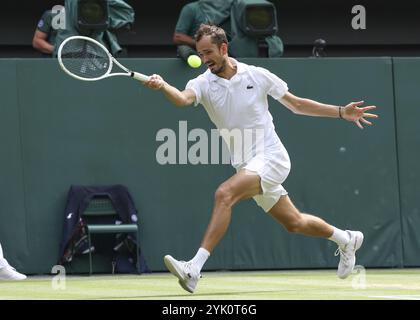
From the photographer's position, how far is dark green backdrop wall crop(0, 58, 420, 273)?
12.3 m

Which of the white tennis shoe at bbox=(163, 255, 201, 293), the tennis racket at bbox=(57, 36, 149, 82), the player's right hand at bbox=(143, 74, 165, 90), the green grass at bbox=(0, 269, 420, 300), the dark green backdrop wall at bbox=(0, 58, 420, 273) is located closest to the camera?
the player's right hand at bbox=(143, 74, 165, 90)

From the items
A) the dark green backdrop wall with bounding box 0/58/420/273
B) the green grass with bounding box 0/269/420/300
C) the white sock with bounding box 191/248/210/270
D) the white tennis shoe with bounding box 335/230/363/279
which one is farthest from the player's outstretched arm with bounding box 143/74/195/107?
the dark green backdrop wall with bounding box 0/58/420/273

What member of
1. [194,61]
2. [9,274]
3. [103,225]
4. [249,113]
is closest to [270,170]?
[249,113]

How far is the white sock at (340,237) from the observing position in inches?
372

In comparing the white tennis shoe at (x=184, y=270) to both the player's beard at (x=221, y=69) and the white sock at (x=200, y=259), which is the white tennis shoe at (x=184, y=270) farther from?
the player's beard at (x=221, y=69)

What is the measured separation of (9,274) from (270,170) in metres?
3.36

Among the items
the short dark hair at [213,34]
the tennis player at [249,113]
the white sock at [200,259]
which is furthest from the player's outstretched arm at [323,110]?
the white sock at [200,259]

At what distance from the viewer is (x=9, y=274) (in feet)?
36.5

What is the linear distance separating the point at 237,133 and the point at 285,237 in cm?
398

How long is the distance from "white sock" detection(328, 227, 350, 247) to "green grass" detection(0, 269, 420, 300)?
0.35 meters

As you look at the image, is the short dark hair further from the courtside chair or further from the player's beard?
the courtside chair

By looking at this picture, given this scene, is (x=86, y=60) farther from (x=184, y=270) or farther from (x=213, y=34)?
(x=184, y=270)
